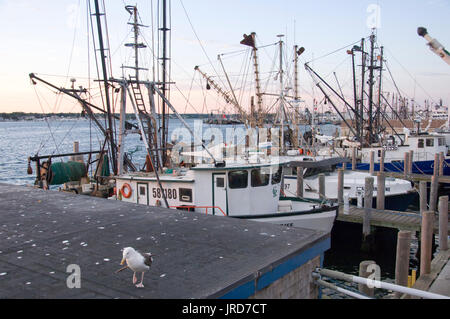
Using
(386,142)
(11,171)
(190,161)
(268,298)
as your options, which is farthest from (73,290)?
(11,171)

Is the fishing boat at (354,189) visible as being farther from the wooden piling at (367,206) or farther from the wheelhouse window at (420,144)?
the wheelhouse window at (420,144)

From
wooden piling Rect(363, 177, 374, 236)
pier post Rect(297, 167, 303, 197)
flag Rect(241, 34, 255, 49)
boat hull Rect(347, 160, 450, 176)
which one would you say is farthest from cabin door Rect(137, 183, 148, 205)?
boat hull Rect(347, 160, 450, 176)

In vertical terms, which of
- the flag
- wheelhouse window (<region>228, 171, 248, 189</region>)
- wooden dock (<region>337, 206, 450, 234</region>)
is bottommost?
wooden dock (<region>337, 206, 450, 234</region>)

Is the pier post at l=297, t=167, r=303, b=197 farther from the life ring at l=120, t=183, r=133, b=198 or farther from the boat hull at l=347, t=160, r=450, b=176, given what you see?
the boat hull at l=347, t=160, r=450, b=176

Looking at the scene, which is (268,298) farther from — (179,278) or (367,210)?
(367,210)

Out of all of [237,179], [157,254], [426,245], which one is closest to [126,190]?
[237,179]

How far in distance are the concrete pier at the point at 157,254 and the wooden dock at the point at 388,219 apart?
10.5 m

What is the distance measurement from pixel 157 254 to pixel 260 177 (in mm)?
8877

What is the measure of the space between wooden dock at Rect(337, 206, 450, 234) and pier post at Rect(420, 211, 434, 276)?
513 centimetres

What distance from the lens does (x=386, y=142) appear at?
34625 millimetres

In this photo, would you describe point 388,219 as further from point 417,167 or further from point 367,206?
point 417,167

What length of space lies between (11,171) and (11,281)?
5104 cm

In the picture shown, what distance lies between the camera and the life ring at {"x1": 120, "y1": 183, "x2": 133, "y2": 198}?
16.7 metres

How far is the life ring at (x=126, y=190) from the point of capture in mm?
16719
